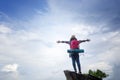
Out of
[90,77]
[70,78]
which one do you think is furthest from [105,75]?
[70,78]

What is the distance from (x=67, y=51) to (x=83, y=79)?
3.10 m

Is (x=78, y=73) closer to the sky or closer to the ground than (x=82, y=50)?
closer to the ground

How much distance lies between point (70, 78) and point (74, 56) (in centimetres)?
229

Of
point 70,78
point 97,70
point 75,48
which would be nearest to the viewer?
point 70,78

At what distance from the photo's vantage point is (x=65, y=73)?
1816 centimetres

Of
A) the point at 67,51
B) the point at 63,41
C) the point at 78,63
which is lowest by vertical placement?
the point at 78,63

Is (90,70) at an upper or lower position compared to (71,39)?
lower

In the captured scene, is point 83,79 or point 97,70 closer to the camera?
point 83,79

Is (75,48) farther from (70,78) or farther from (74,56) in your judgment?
(70,78)

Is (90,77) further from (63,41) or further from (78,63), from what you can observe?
(63,41)

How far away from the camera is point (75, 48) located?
18.7 meters

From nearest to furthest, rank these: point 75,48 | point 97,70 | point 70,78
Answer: point 70,78
point 75,48
point 97,70

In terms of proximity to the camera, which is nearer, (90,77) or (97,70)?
(90,77)

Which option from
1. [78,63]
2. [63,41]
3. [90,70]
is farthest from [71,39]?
[90,70]
